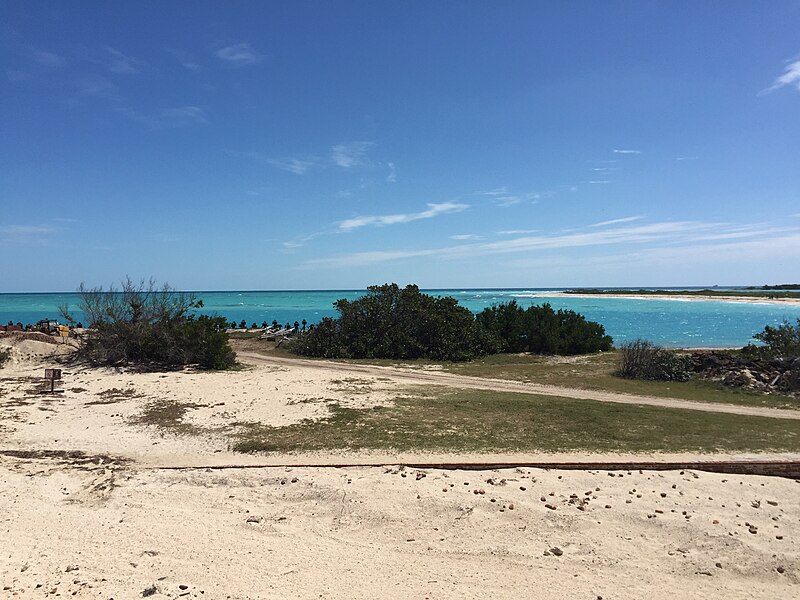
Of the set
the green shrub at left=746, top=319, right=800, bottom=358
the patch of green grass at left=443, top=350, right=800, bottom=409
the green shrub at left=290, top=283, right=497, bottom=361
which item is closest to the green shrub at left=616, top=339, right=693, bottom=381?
the patch of green grass at left=443, top=350, right=800, bottom=409

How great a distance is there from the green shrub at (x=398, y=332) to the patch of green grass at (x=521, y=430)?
1259 centimetres

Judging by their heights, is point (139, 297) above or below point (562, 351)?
above

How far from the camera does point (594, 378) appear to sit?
1955cm

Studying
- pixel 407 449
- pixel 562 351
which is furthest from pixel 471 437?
pixel 562 351

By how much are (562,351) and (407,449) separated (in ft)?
64.8

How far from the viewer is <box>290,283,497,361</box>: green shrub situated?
2678cm

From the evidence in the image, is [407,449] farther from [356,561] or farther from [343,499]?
[356,561]

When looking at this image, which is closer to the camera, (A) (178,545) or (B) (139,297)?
(A) (178,545)

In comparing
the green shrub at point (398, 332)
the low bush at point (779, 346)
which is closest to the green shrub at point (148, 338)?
the green shrub at point (398, 332)

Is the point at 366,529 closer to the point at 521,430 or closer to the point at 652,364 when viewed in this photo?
the point at 521,430

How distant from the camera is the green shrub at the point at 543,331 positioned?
92.0 ft

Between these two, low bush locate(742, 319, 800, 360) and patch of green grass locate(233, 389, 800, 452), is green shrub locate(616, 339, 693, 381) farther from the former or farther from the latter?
patch of green grass locate(233, 389, 800, 452)

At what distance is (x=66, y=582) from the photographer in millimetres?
5570

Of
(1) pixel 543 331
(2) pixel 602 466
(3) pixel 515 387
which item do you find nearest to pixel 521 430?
(2) pixel 602 466
